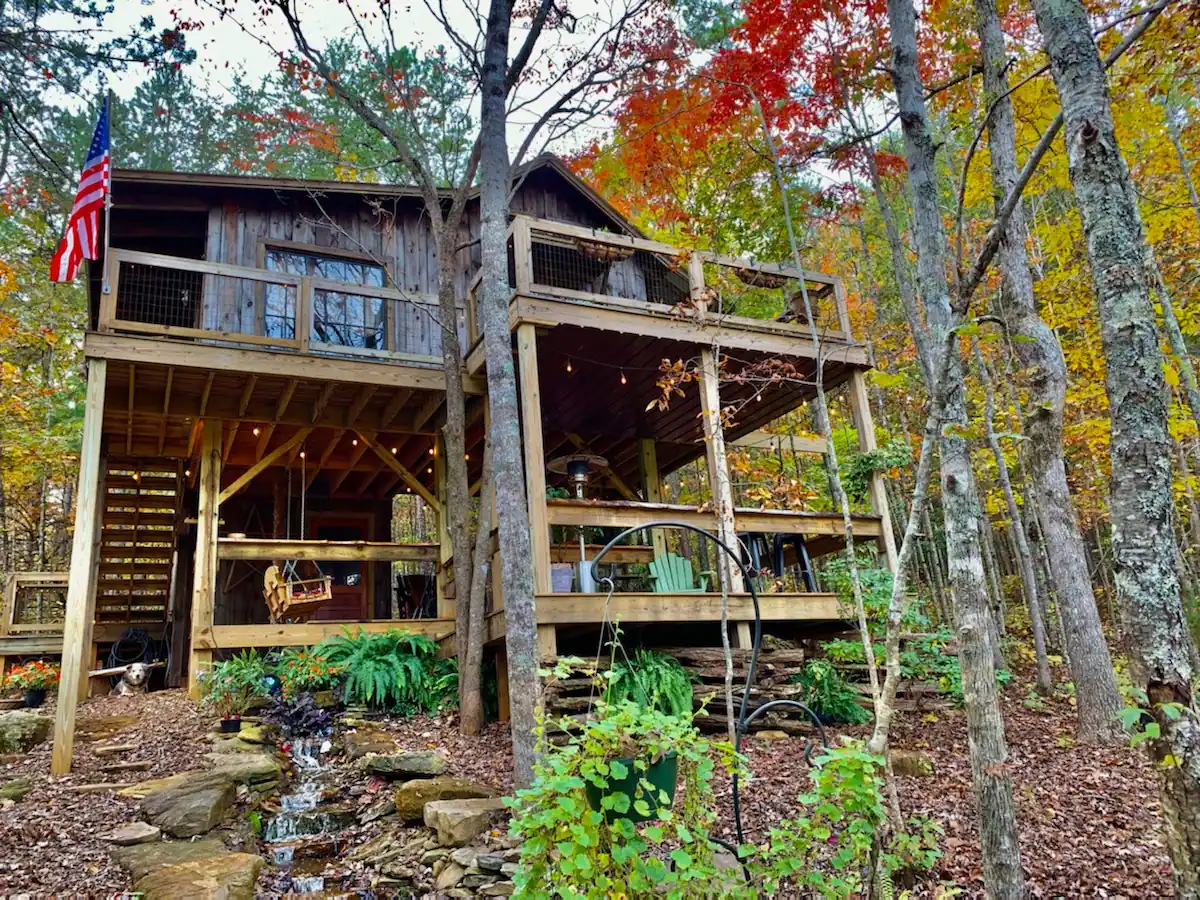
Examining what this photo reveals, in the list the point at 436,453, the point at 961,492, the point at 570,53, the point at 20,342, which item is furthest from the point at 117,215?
the point at 961,492

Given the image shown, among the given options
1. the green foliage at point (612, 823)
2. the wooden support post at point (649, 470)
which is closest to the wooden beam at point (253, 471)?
the wooden support post at point (649, 470)

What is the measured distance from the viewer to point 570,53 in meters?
8.75

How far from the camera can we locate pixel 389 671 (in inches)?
297

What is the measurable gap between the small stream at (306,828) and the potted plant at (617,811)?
8.04ft

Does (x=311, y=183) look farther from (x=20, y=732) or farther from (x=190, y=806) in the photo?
(x=190, y=806)

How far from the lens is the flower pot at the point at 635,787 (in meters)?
2.57

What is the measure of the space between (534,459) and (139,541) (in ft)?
29.1

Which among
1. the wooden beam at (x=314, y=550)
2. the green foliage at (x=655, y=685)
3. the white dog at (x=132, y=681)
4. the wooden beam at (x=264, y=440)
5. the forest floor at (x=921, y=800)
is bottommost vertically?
the forest floor at (x=921, y=800)

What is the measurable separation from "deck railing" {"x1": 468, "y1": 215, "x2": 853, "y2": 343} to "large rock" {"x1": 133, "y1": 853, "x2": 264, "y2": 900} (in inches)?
207

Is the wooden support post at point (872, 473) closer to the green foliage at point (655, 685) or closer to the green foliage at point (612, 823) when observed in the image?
the green foliage at point (655, 685)

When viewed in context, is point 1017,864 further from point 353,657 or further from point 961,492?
point 353,657

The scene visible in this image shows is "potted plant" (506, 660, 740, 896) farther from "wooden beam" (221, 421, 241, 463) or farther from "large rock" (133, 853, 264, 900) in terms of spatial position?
"wooden beam" (221, 421, 241, 463)

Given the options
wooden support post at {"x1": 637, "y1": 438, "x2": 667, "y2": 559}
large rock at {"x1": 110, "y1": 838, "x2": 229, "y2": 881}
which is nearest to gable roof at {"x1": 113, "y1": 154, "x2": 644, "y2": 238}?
wooden support post at {"x1": 637, "y1": 438, "x2": 667, "y2": 559}

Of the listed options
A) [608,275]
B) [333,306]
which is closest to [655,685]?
[333,306]
